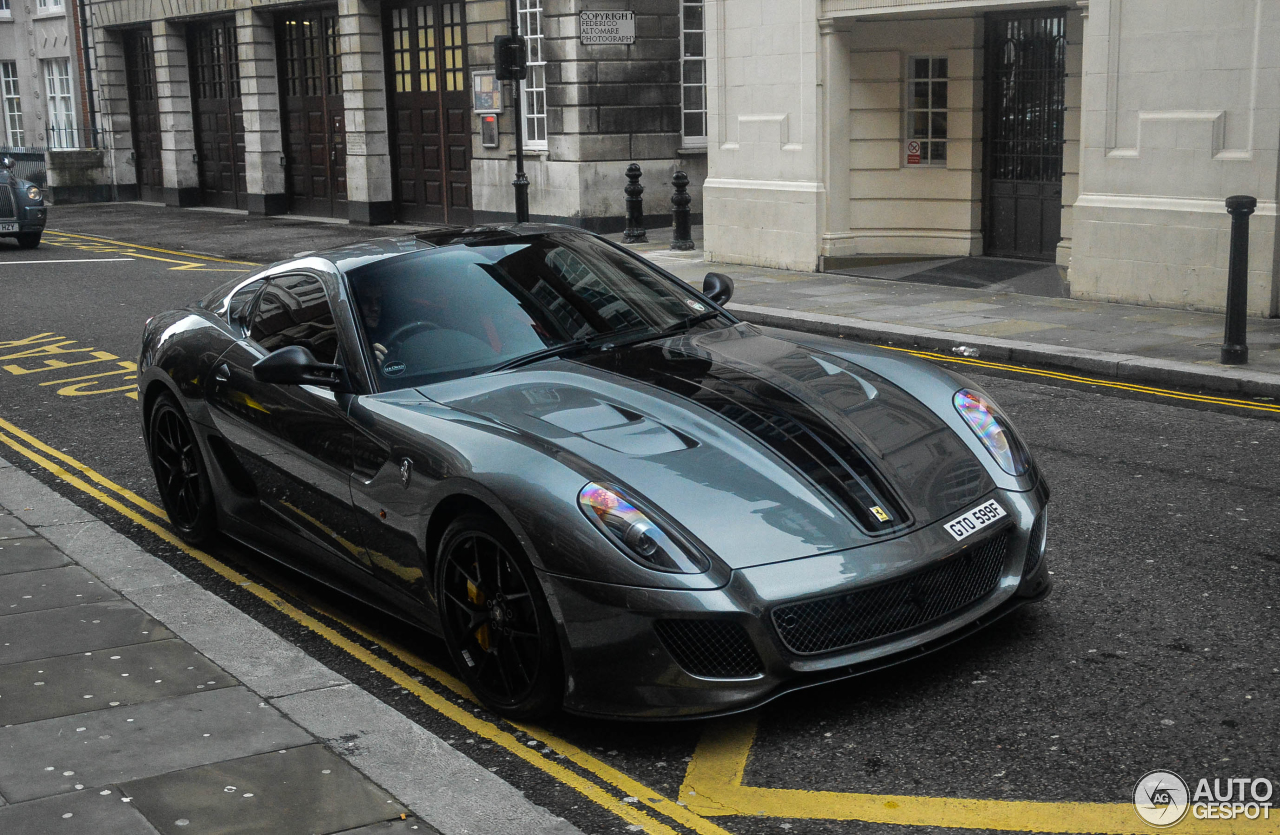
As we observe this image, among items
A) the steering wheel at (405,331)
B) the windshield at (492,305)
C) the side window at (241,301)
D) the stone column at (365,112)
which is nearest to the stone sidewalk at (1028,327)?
the windshield at (492,305)

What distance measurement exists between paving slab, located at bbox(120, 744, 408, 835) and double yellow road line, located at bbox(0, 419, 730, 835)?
20.8 inches

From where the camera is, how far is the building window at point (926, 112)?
656 inches

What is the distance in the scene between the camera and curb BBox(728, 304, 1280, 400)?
30.8ft

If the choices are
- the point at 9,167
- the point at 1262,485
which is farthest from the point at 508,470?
the point at 9,167

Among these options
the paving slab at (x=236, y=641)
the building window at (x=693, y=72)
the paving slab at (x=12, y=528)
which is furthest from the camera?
the building window at (x=693, y=72)

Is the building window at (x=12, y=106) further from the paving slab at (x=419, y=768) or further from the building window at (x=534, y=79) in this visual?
the paving slab at (x=419, y=768)

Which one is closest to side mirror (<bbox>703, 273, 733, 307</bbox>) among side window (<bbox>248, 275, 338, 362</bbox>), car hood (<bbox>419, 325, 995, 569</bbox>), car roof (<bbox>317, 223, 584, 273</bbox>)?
car roof (<bbox>317, 223, 584, 273</bbox>)

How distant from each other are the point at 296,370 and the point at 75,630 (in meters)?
1.31

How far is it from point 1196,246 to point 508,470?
9634 millimetres

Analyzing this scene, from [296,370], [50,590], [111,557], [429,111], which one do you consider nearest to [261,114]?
[429,111]

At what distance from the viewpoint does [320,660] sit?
5.12 meters

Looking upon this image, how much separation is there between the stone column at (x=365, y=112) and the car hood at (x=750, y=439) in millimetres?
22585

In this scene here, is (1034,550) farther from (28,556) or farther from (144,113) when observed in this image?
(144,113)

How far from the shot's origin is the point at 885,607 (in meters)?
4.13
